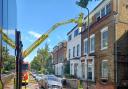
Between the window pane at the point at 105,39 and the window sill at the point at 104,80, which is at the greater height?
the window pane at the point at 105,39

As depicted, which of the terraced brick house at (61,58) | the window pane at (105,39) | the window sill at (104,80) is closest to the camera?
the window sill at (104,80)

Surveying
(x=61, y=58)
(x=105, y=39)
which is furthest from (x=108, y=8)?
(x=61, y=58)

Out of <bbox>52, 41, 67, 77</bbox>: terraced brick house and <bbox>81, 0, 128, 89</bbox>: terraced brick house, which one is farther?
<bbox>52, 41, 67, 77</bbox>: terraced brick house

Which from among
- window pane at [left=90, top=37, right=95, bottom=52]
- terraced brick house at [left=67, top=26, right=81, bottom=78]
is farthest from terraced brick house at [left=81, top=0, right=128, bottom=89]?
terraced brick house at [left=67, top=26, right=81, bottom=78]

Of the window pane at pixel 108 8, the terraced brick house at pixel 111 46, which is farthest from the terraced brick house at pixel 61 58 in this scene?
the window pane at pixel 108 8

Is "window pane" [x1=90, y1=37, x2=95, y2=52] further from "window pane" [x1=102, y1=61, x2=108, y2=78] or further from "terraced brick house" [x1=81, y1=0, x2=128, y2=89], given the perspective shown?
"window pane" [x1=102, y1=61, x2=108, y2=78]

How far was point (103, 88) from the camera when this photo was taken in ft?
107

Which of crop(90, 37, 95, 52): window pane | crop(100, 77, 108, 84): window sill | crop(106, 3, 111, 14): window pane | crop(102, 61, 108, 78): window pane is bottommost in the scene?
crop(100, 77, 108, 84): window sill

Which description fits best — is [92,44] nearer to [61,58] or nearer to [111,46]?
[111,46]

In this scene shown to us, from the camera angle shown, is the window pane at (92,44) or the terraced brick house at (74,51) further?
the terraced brick house at (74,51)

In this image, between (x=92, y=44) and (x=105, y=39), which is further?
(x=92, y=44)

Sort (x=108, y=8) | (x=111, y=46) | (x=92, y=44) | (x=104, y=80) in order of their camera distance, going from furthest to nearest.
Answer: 1. (x=92, y=44)
2. (x=108, y=8)
3. (x=104, y=80)
4. (x=111, y=46)

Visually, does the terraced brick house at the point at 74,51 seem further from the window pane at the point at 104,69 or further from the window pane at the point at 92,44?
the window pane at the point at 104,69

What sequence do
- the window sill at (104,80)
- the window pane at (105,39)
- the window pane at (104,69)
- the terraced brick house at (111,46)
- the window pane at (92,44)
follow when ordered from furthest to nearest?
the window pane at (92,44) → the window pane at (105,39) → the window pane at (104,69) → the window sill at (104,80) → the terraced brick house at (111,46)
